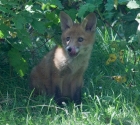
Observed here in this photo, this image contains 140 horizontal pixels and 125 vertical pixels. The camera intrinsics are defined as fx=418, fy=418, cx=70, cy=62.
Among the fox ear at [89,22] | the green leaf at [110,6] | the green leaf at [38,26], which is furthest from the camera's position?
the fox ear at [89,22]

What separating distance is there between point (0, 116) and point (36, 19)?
127cm

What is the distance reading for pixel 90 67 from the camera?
7.01 metres

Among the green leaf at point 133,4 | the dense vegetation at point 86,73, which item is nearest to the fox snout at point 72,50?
the dense vegetation at point 86,73

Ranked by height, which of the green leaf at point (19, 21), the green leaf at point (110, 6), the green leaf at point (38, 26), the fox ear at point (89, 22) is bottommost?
the fox ear at point (89, 22)

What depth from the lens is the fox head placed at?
5.92m

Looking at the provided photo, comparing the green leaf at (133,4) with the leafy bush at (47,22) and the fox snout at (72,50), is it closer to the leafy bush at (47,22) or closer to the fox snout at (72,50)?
the leafy bush at (47,22)

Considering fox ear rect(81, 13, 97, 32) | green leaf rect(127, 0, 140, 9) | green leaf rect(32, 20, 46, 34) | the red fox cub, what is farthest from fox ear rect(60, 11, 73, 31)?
green leaf rect(127, 0, 140, 9)

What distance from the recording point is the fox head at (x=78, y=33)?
233 inches

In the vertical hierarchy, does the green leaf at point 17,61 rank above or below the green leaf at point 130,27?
below

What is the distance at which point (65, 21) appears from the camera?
598 centimetres

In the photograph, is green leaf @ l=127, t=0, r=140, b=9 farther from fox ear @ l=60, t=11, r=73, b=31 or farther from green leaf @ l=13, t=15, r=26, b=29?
fox ear @ l=60, t=11, r=73, b=31

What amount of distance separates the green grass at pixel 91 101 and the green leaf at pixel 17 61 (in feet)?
1.07

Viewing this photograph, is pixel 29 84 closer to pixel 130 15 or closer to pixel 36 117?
pixel 36 117

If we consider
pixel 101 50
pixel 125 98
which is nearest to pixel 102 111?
pixel 125 98
